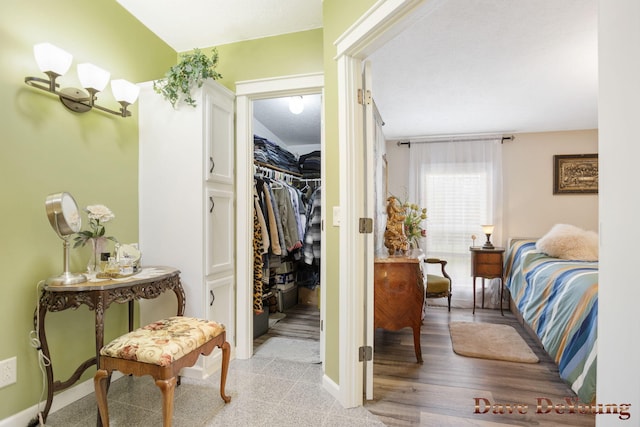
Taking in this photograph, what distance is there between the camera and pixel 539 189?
14.8ft

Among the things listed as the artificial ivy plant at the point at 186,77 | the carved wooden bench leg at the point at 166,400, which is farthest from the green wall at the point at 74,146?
the carved wooden bench leg at the point at 166,400

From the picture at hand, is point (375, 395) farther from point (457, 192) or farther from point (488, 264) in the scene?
point (457, 192)

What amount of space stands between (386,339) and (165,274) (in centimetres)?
215

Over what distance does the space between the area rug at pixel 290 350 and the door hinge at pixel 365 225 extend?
1259mm

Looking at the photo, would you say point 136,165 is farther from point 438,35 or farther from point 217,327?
point 438,35

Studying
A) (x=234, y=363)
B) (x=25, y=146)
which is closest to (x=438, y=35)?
(x=25, y=146)

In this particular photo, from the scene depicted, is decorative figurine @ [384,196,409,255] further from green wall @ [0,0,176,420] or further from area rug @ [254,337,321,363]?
green wall @ [0,0,176,420]

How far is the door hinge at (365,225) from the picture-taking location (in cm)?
195

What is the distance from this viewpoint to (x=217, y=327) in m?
1.95

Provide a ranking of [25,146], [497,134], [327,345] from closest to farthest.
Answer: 1. [25,146]
2. [327,345]
3. [497,134]

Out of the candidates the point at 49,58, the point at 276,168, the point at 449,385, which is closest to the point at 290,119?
the point at 276,168

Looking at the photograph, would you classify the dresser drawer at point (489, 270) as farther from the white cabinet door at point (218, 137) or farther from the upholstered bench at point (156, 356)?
the upholstered bench at point (156, 356)

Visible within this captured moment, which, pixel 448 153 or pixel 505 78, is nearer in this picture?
pixel 505 78

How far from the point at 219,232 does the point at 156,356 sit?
107 cm
